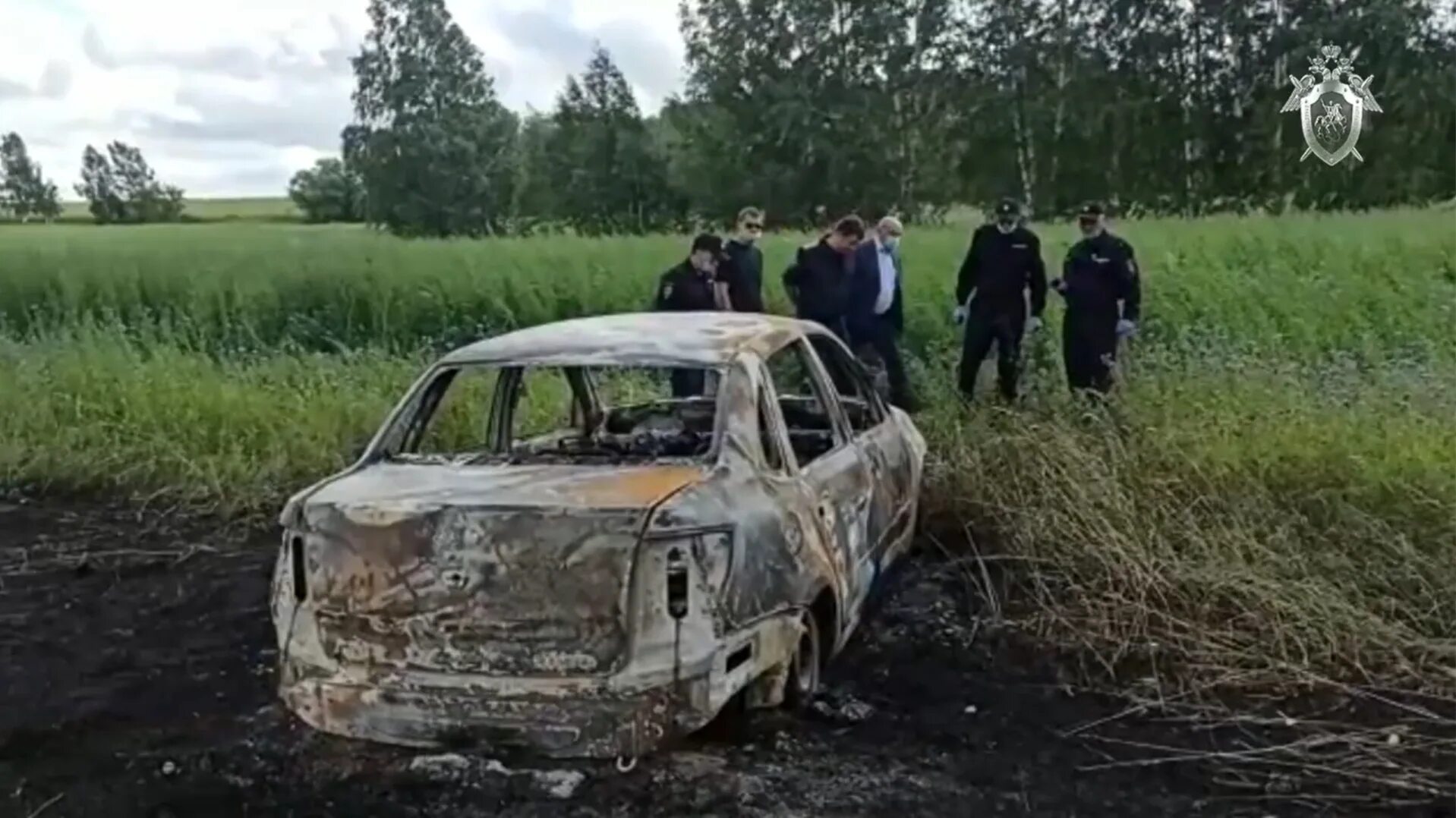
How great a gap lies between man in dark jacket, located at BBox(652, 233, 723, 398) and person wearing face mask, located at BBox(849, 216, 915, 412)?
37.9 inches

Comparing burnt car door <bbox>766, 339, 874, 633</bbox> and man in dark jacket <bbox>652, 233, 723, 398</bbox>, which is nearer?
burnt car door <bbox>766, 339, 874, 633</bbox>

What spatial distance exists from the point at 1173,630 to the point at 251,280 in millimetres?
13648

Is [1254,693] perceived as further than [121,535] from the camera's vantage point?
No

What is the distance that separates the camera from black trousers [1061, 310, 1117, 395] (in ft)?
28.8

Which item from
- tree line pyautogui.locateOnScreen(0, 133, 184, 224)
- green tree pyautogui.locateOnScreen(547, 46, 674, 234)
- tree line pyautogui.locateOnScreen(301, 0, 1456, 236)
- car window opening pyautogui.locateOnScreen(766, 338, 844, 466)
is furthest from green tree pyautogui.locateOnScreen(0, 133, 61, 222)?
car window opening pyautogui.locateOnScreen(766, 338, 844, 466)

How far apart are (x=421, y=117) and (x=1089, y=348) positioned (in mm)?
33010

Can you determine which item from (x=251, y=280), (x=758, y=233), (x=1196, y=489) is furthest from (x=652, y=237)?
Answer: (x=1196, y=489)

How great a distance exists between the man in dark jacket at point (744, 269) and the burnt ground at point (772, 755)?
12.5 ft

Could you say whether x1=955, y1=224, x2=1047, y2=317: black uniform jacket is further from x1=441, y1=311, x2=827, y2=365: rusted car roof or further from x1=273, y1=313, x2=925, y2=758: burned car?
x1=273, y1=313, x2=925, y2=758: burned car

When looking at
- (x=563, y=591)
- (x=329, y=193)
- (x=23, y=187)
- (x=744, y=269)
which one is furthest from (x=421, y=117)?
(x=563, y=591)

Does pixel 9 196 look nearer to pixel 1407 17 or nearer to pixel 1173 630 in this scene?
pixel 1407 17

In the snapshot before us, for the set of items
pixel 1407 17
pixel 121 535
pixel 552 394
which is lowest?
pixel 121 535

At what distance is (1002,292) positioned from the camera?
9109 millimetres

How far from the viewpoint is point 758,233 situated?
9.55 meters
